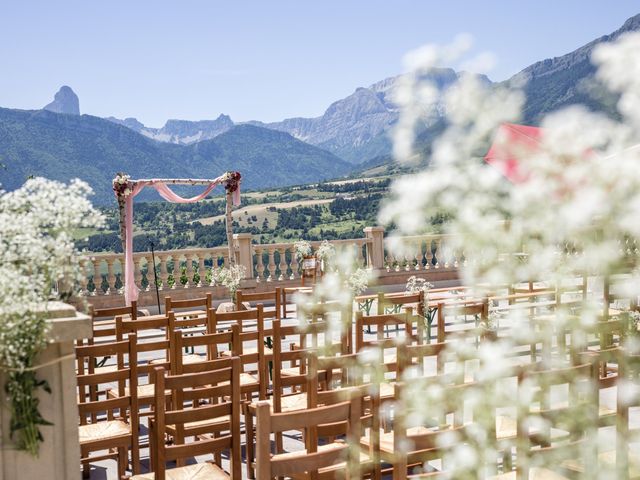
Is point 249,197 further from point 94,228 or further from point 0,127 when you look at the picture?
point 94,228

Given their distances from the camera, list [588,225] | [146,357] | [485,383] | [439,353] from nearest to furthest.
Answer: [588,225]
[485,383]
[439,353]
[146,357]

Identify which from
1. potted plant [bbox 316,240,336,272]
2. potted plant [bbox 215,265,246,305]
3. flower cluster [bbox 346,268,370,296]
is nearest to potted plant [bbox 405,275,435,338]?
flower cluster [bbox 346,268,370,296]

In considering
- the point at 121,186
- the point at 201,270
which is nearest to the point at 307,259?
the point at 201,270

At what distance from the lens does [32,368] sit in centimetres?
207

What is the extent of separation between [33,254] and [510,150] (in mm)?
1395

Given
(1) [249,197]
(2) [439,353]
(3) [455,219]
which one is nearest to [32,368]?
(3) [455,219]

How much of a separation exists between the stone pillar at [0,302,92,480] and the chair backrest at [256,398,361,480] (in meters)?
0.66

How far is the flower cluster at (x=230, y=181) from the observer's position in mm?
A: 13633

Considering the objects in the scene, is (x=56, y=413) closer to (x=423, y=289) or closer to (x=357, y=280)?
(x=423, y=289)

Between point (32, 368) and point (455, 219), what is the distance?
5.12 ft

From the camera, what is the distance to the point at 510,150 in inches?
38.4

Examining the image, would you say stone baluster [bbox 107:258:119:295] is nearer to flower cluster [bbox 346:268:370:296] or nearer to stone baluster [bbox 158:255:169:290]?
stone baluster [bbox 158:255:169:290]

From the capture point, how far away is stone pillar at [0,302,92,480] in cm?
218

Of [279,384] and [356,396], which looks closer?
[356,396]
